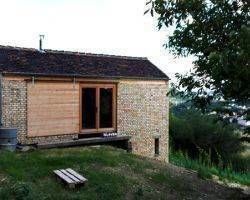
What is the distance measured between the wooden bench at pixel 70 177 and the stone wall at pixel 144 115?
10505 millimetres

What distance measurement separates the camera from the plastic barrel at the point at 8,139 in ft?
62.5

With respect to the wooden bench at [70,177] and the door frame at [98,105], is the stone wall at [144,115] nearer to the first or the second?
the door frame at [98,105]

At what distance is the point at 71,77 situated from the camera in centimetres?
2295

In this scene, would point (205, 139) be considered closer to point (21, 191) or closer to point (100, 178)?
point (100, 178)

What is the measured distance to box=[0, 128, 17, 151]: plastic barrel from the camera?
62.5ft

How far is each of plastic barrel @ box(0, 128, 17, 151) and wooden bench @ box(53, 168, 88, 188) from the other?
4819mm

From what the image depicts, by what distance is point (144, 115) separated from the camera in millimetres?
26828

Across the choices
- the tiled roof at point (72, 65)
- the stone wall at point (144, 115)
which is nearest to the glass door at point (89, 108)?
the tiled roof at point (72, 65)

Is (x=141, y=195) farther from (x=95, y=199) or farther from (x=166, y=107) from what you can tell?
(x=166, y=107)

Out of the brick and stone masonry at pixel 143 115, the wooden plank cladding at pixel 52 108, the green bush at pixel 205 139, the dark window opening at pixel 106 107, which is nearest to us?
the wooden plank cladding at pixel 52 108

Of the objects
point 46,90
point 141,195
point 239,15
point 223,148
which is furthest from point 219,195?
point 223,148

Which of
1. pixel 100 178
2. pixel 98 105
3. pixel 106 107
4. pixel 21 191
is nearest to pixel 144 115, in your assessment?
pixel 106 107

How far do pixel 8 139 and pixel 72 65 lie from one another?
245 inches

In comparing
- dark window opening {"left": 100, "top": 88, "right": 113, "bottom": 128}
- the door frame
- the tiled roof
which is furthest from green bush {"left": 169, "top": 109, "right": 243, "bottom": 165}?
dark window opening {"left": 100, "top": 88, "right": 113, "bottom": 128}
